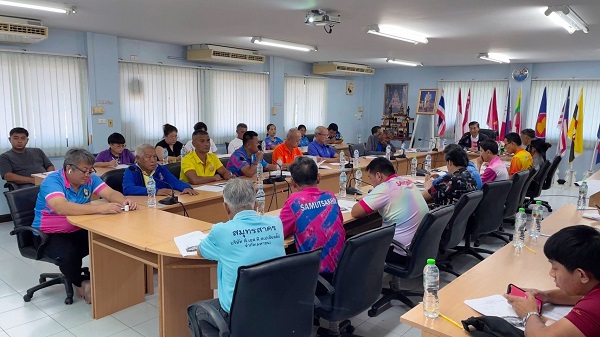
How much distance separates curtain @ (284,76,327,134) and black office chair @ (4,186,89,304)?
6.73m

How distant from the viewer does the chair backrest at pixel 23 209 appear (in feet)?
10.6

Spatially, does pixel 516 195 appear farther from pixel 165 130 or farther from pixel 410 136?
pixel 410 136

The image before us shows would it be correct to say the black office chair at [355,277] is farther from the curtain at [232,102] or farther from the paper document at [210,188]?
the curtain at [232,102]

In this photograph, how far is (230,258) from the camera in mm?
1982

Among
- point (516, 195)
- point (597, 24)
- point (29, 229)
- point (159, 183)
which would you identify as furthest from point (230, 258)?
point (597, 24)

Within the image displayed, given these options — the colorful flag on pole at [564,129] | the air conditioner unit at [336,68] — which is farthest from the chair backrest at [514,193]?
the air conditioner unit at [336,68]

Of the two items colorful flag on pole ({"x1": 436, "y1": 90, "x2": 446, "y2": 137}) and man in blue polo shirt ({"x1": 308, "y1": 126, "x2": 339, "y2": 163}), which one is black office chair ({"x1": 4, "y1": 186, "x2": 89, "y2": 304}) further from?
colorful flag on pole ({"x1": 436, "y1": 90, "x2": 446, "y2": 137})

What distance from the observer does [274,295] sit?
71.8 inches

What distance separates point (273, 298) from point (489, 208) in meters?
2.95

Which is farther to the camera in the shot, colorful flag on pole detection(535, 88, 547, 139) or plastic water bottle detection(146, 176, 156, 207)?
colorful flag on pole detection(535, 88, 547, 139)

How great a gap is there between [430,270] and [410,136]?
9.58m

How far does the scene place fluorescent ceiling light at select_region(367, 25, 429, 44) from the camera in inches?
205

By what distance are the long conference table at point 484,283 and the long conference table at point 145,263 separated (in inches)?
45.6

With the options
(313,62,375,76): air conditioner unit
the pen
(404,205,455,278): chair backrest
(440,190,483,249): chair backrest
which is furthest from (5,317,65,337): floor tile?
(313,62,375,76): air conditioner unit
